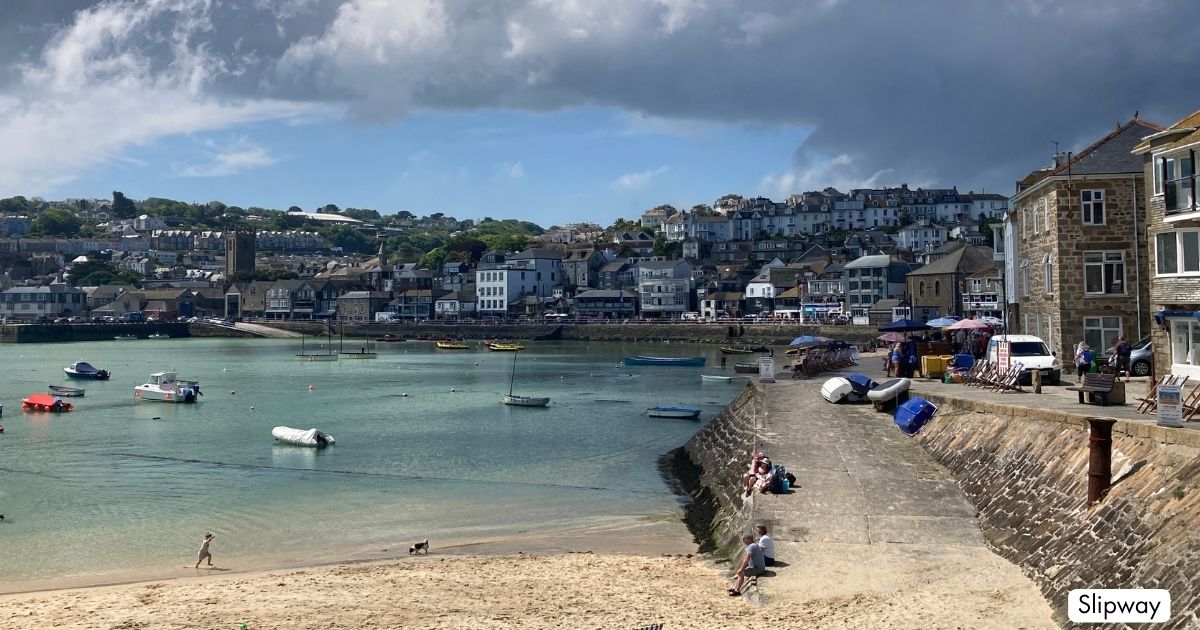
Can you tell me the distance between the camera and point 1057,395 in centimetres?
2364

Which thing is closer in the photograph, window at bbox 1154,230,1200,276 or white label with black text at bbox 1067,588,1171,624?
white label with black text at bbox 1067,588,1171,624

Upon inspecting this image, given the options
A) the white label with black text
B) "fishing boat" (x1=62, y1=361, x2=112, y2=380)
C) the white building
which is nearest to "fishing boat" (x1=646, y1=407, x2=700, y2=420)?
the white label with black text

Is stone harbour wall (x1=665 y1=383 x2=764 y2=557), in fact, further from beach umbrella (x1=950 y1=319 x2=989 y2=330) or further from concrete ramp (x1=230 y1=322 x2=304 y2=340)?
concrete ramp (x1=230 y1=322 x2=304 y2=340)

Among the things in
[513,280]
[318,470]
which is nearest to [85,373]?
[318,470]

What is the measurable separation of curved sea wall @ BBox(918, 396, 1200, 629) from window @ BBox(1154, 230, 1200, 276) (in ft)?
17.9

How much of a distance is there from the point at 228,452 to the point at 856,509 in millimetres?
25938

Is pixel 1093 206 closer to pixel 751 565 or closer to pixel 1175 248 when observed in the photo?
pixel 1175 248

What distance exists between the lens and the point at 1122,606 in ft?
38.3

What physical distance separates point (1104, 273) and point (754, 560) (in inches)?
742

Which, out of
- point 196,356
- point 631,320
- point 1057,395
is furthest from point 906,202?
point 1057,395

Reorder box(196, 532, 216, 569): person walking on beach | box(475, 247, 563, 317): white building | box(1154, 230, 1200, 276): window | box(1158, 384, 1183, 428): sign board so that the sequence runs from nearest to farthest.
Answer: box(1158, 384, 1183, 428): sign board < box(196, 532, 216, 569): person walking on beach < box(1154, 230, 1200, 276): window < box(475, 247, 563, 317): white building

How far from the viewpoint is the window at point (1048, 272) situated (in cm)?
3062

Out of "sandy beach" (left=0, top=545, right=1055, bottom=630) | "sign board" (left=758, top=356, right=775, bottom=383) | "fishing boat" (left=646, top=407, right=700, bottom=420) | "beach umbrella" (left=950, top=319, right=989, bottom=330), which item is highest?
"beach umbrella" (left=950, top=319, right=989, bottom=330)

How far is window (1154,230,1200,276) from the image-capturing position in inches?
861
